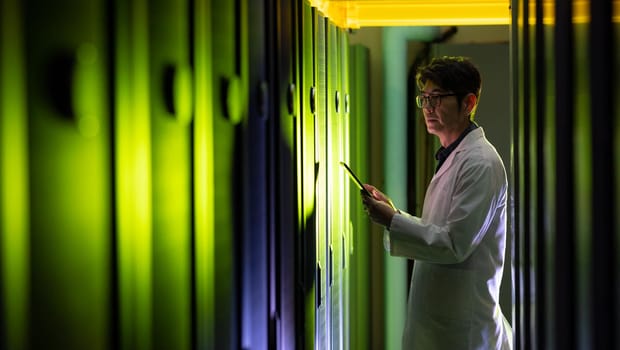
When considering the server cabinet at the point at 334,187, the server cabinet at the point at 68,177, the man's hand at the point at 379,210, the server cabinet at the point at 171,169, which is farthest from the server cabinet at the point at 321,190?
the server cabinet at the point at 68,177

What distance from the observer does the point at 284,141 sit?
1.41 meters

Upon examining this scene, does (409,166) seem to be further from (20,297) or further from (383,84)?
(20,297)

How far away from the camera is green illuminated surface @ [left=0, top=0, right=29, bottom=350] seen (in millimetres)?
523

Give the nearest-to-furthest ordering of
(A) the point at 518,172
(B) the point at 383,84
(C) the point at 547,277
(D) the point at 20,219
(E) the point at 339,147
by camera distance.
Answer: (D) the point at 20,219 → (C) the point at 547,277 → (A) the point at 518,172 → (E) the point at 339,147 → (B) the point at 383,84

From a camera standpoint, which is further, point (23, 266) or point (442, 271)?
point (442, 271)

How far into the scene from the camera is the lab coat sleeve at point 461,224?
1.78 m

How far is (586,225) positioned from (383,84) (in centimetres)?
201

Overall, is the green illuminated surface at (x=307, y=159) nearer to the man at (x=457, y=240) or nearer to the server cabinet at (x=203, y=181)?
the man at (x=457, y=240)

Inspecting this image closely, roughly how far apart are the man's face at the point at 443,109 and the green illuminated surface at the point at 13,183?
1606mm

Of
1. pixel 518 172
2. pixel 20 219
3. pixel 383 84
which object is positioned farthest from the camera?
pixel 383 84

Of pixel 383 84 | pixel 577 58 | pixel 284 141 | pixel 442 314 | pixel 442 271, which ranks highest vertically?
pixel 383 84

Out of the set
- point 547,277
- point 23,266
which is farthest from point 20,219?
point 547,277

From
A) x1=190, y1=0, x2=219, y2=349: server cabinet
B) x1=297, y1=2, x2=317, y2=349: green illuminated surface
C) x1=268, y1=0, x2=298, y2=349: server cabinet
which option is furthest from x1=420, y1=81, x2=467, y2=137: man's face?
x1=190, y1=0, x2=219, y2=349: server cabinet

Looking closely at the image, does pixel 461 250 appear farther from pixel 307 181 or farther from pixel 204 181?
pixel 204 181
